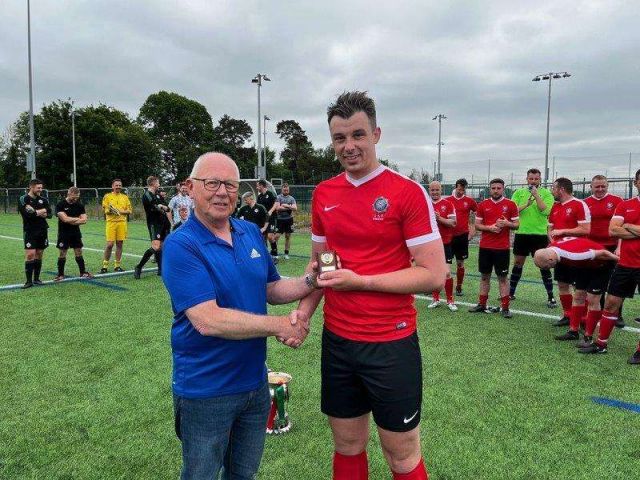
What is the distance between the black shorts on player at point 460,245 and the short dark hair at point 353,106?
6.67 metres

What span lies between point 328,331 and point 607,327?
4446mm

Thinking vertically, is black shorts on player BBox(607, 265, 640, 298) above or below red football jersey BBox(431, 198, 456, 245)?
below

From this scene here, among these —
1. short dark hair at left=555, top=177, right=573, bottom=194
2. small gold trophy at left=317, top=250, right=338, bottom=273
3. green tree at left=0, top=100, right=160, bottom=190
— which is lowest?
small gold trophy at left=317, top=250, right=338, bottom=273

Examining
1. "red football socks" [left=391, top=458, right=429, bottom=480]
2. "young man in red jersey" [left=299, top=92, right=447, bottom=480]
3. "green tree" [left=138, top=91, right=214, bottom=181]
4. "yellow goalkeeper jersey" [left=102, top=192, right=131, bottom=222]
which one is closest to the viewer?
"young man in red jersey" [left=299, top=92, right=447, bottom=480]

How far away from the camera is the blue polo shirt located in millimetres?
1806

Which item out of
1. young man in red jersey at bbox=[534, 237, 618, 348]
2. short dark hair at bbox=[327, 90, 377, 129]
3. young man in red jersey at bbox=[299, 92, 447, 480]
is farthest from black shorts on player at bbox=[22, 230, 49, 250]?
young man in red jersey at bbox=[534, 237, 618, 348]

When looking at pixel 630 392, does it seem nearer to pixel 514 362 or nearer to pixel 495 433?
pixel 514 362

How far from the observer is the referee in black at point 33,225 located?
346 inches

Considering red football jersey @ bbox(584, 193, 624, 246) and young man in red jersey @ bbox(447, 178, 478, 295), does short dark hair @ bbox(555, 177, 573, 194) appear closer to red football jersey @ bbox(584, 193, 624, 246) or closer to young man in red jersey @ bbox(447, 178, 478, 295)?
red football jersey @ bbox(584, 193, 624, 246)

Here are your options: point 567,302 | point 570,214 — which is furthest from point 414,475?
point 567,302

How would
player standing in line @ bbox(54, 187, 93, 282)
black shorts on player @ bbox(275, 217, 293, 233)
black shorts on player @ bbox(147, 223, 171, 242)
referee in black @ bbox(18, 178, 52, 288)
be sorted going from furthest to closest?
1. black shorts on player @ bbox(275, 217, 293, 233)
2. black shorts on player @ bbox(147, 223, 171, 242)
3. player standing in line @ bbox(54, 187, 93, 282)
4. referee in black @ bbox(18, 178, 52, 288)

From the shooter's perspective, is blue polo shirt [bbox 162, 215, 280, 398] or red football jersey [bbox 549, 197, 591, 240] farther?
red football jersey [bbox 549, 197, 591, 240]

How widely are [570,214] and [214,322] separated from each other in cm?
554

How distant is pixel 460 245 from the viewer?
844 cm
